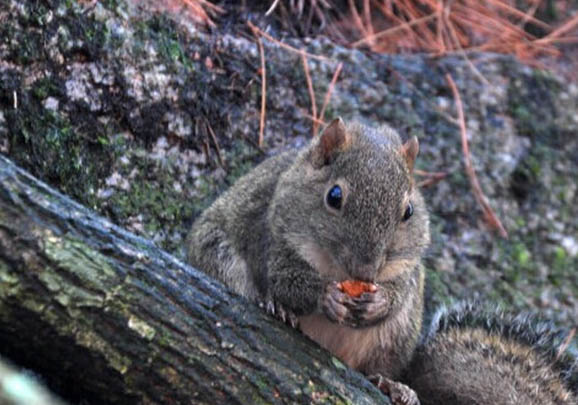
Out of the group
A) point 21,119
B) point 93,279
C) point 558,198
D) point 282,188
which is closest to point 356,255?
point 282,188

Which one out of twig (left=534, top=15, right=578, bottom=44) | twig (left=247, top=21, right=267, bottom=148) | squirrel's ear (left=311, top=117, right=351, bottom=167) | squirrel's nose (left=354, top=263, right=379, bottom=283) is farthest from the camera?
twig (left=534, top=15, right=578, bottom=44)

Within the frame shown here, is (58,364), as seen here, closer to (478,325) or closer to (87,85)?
(87,85)

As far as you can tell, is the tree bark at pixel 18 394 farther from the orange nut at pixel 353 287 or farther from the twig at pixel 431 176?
the twig at pixel 431 176

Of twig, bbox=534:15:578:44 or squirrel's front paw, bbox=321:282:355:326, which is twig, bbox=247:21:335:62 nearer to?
twig, bbox=534:15:578:44

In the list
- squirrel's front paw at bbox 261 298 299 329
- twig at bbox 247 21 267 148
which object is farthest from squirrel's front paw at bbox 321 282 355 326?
twig at bbox 247 21 267 148

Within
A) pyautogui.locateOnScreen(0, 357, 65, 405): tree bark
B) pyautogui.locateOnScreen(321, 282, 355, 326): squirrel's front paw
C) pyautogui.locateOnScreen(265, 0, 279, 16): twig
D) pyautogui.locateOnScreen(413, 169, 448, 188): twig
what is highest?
pyautogui.locateOnScreen(0, 357, 65, 405): tree bark

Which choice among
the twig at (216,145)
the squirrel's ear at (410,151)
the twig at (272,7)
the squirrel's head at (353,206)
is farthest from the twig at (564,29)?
the squirrel's head at (353,206)
